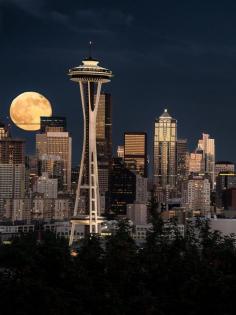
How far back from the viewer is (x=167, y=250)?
37.9m

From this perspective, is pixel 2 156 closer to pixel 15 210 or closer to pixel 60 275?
pixel 15 210

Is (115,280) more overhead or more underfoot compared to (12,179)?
more underfoot

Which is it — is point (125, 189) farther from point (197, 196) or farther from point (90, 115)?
point (90, 115)

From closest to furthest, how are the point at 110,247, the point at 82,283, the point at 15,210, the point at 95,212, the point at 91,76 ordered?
the point at 82,283 < the point at 110,247 < the point at 91,76 < the point at 95,212 < the point at 15,210

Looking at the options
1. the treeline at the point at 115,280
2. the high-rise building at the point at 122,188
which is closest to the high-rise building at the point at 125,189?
the high-rise building at the point at 122,188

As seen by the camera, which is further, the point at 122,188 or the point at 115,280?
the point at 122,188

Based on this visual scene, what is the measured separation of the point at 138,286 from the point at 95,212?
67573 mm

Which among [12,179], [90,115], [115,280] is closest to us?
[115,280]

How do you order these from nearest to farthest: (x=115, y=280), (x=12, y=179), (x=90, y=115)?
(x=115, y=280) → (x=90, y=115) → (x=12, y=179)

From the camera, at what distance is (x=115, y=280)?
34.8 m

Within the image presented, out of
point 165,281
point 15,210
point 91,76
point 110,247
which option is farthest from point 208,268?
point 15,210

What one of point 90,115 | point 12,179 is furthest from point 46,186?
point 90,115

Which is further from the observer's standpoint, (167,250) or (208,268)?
(167,250)

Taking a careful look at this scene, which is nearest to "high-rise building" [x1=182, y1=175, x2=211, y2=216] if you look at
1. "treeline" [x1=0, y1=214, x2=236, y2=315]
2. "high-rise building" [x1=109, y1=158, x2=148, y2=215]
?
"high-rise building" [x1=109, y1=158, x2=148, y2=215]
